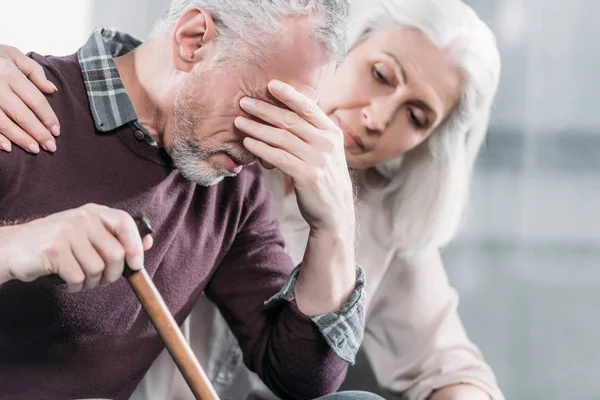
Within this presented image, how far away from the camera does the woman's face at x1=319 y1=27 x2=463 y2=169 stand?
56.2 inches

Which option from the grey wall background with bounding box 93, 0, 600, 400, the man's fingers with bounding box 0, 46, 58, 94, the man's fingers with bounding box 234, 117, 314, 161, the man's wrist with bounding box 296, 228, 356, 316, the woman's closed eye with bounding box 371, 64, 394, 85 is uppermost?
the man's fingers with bounding box 0, 46, 58, 94

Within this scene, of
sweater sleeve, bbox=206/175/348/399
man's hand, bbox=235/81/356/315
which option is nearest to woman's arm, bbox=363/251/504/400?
sweater sleeve, bbox=206/175/348/399

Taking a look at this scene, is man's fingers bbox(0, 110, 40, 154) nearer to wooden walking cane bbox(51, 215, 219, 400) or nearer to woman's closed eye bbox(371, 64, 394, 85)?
wooden walking cane bbox(51, 215, 219, 400)

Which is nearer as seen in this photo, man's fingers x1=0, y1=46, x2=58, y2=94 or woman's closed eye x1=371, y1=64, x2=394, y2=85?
man's fingers x1=0, y1=46, x2=58, y2=94

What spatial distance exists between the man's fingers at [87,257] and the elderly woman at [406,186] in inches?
24.1

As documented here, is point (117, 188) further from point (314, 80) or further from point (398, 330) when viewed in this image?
point (398, 330)

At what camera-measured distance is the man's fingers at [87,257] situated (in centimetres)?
75

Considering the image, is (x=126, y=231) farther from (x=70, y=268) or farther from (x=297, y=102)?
(x=297, y=102)

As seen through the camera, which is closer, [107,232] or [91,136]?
[107,232]

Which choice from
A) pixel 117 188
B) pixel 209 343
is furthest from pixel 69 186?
pixel 209 343

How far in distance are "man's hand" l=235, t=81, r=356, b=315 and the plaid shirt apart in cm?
2

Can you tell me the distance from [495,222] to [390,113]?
98 cm

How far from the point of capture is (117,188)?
1.05 metres

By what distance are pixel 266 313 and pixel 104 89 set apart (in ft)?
1.34
